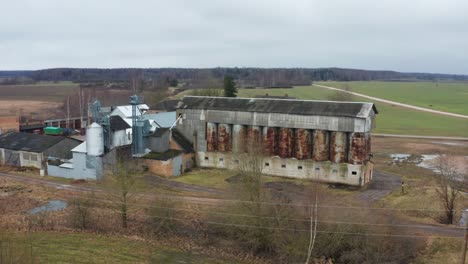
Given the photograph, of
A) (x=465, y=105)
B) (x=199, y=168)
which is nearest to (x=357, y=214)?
(x=199, y=168)

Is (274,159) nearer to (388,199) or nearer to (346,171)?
(346,171)

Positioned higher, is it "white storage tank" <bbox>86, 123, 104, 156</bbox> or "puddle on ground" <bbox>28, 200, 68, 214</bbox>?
"white storage tank" <bbox>86, 123, 104, 156</bbox>

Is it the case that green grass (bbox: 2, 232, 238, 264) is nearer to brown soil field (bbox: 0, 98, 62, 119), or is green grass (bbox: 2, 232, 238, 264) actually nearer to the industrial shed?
the industrial shed

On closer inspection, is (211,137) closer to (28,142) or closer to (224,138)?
(224,138)

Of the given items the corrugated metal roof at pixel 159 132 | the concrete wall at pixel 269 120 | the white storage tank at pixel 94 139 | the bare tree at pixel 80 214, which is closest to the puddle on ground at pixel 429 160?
the concrete wall at pixel 269 120

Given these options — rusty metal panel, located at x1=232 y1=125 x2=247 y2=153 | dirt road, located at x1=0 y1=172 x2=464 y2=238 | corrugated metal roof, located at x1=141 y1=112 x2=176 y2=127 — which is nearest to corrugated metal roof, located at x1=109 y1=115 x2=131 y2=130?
dirt road, located at x1=0 y1=172 x2=464 y2=238

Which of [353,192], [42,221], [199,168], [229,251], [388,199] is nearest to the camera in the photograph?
[229,251]

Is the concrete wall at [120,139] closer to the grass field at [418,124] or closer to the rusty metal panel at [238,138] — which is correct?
the rusty metal panel at [238,138]
